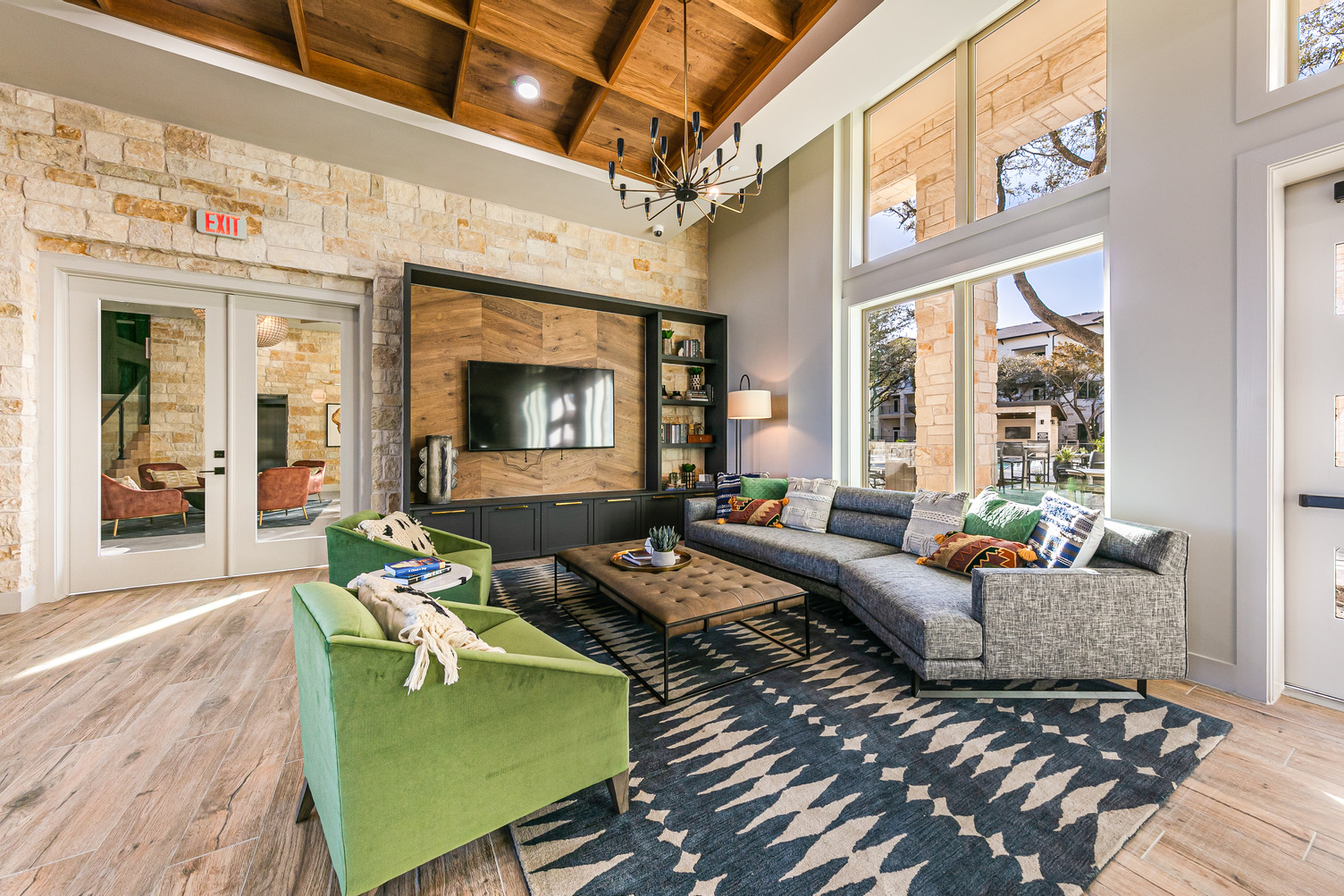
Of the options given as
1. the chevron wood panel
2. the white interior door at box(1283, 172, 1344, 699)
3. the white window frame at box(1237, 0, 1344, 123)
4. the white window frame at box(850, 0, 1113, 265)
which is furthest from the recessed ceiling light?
the white interior door at box(1283, 172, 1344, 699)

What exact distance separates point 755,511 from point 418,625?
330 centimetres

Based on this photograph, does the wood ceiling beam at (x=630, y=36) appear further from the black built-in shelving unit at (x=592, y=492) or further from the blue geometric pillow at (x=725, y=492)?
the blue geometric pillow at (x=725, y=492)

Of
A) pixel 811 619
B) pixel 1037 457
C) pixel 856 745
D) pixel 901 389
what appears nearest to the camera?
pixel 856 745

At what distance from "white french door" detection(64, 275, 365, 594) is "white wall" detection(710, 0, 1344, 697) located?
5.23 m

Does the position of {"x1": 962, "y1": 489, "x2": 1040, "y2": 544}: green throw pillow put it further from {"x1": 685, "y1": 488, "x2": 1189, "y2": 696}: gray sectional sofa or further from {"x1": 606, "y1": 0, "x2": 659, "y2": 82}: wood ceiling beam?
{"x1": 606, "y1": 0, "x2": 659, "y2": 82}: wood ceiling beam

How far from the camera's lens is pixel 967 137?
3.60 metres

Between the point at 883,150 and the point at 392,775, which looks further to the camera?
the point at 883,150

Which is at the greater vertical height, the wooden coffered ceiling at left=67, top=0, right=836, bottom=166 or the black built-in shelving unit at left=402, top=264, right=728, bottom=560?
the wooden coffered ceiling at left=67, top=0, right=836, bottom=166

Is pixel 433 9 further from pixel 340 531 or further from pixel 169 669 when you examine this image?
pixel 169 669

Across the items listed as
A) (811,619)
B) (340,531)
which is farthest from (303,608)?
(811,619)

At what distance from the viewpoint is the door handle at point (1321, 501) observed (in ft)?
6.98

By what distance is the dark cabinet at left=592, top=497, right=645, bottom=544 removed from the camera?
498 centimetres

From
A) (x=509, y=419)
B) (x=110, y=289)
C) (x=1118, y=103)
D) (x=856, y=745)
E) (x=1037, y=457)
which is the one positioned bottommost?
(x=856, y=745)

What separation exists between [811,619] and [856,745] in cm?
121
